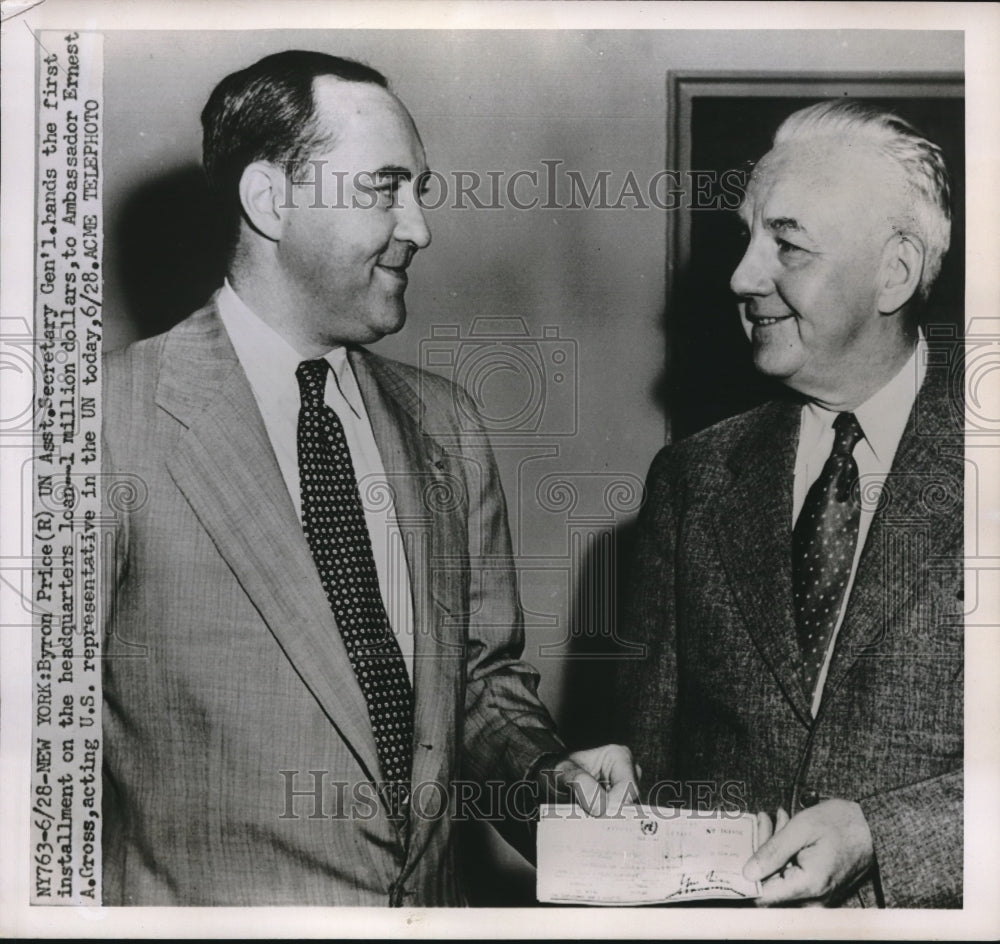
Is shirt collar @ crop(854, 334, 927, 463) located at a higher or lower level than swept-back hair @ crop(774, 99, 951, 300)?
lower

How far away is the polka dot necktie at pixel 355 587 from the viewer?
195 cm

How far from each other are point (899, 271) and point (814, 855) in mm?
1039

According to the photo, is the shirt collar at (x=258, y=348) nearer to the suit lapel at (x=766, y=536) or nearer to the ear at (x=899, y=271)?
the suit lapel at (x=766, y=536)

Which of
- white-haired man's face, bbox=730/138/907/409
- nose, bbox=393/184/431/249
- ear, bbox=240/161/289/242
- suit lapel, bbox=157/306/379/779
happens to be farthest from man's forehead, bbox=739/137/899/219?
suit lapel, bbox=157/306/379/779

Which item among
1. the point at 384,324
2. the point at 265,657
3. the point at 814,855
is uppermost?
the point at 384,324

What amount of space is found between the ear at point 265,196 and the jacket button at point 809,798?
4.38 ft

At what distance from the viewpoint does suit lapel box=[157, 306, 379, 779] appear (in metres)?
1.93

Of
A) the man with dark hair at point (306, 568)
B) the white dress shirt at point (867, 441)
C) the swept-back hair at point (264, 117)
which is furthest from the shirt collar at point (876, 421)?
the swept-back hair at point (264, 117)

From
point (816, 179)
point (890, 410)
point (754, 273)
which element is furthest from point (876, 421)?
point (816, 179)

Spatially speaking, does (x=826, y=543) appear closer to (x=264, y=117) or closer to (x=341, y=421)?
(x=341, y=421)

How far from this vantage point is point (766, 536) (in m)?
1.99

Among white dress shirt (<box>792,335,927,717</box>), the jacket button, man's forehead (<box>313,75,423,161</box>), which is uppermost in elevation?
man's forehead (<box>313,75,423,161</box>)

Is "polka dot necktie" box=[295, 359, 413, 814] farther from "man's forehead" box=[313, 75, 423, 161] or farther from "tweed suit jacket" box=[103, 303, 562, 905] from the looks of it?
"man's forehead" box=[313, 75, 423, 161]

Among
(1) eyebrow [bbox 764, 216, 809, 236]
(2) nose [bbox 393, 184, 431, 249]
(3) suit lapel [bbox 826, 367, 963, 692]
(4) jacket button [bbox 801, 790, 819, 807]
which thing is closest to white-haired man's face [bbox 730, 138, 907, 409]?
(1) eyebrow [bbox 764, 216, 809, 236]
